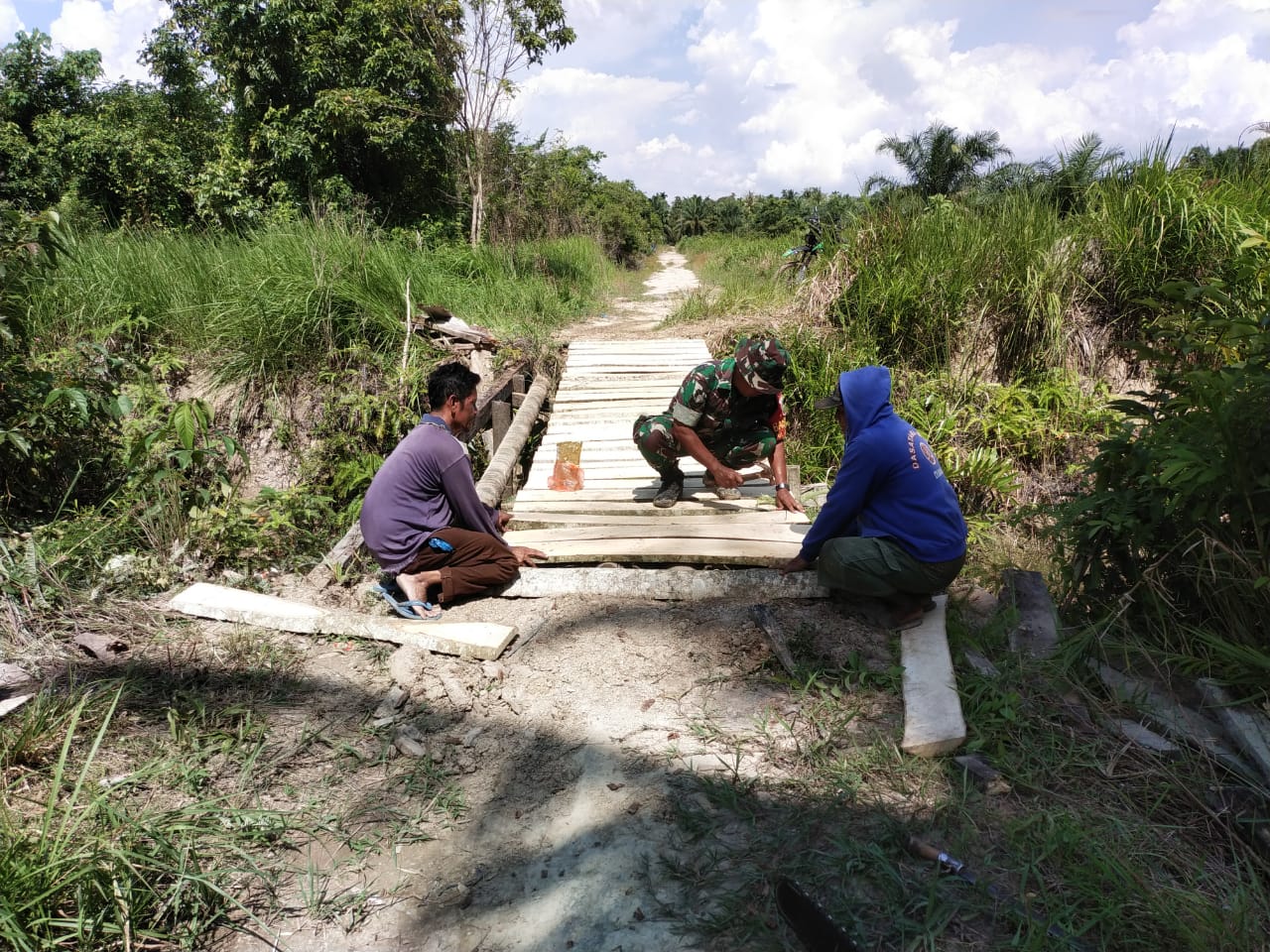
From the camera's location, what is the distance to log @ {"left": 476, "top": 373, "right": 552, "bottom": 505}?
476 centimetres

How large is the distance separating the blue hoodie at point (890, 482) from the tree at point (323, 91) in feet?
35.6

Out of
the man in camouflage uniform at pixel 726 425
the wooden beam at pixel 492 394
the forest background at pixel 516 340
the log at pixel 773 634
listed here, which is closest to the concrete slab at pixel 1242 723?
the forest background at pixel 516 340

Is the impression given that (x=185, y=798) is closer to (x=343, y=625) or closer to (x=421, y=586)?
(x=343, y=625)

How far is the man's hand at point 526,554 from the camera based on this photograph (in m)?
3.84

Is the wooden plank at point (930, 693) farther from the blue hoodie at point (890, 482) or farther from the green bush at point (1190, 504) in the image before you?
the green bush at point (1190, 504)

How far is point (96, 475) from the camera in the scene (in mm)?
4891

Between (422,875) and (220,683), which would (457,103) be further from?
(422,875)

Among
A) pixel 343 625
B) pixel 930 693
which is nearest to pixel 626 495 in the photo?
pixel 343 625

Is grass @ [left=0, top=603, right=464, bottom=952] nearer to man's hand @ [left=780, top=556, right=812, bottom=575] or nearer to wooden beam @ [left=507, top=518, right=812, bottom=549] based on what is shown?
wooden beam @ [left=507, top=518, right=812, bottom=549]

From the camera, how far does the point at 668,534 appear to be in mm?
4188

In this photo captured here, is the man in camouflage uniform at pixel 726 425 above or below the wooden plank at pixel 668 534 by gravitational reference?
above

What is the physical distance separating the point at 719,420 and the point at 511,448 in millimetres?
1746

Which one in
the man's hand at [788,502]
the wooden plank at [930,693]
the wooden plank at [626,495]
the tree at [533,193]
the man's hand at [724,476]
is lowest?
the wooden plank at [930,693]

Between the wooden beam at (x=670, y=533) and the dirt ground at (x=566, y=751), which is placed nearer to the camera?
the dirt ground at (x=566, y=751)
